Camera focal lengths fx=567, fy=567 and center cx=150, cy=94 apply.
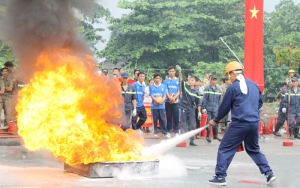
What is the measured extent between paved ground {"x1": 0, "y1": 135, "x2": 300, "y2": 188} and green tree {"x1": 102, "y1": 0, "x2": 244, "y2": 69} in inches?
921

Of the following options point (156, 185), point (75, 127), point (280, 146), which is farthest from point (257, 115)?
point (280, 146)

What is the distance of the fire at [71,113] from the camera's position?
8539 millimetres

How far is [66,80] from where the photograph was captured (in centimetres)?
905

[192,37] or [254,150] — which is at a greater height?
[192,37]

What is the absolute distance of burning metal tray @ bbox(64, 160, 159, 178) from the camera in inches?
325

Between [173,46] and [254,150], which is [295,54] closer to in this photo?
[173,46]

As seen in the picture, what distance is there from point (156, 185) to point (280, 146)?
26.3 feet

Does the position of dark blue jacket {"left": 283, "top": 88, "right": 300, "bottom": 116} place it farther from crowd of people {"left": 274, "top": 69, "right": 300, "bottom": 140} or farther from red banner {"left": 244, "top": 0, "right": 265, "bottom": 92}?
red banner {"left": 244, "top": 0, "right": 265, "bottom": 92}

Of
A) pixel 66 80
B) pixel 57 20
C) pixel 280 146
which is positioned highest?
pixel 57 20

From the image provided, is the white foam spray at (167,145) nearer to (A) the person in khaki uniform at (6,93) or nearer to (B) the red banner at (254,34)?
(A) the person in khaki uniform at (6,93)

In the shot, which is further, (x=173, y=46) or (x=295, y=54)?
(x=173, y=46)

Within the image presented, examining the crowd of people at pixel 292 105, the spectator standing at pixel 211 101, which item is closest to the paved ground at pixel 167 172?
the spectator standing at pixel 211 101

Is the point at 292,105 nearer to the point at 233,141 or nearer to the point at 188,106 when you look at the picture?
the point at 188,106

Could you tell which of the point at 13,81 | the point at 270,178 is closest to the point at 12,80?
the point at 13,81
